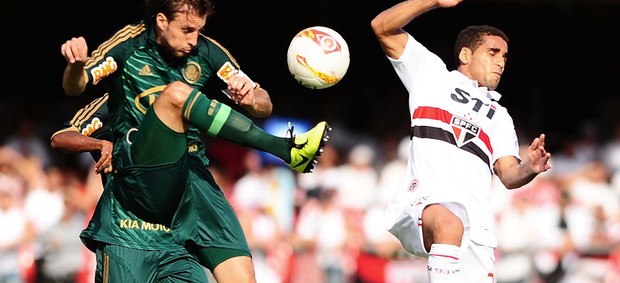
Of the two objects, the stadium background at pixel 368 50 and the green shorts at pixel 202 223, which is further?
the stadium background at pixel 368 50

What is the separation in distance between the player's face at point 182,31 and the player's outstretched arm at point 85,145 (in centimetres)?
72

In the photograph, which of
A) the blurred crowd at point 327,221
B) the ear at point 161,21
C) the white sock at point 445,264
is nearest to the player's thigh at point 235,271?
the white sock at point 445,264

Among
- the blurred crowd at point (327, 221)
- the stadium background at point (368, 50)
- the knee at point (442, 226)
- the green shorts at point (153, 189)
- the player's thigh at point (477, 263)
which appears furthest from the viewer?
the stadium background at point (368, 50)

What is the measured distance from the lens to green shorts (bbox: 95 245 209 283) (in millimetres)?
6527

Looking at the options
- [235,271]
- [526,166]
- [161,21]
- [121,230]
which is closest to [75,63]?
[161,21]

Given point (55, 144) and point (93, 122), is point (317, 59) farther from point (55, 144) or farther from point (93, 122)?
point (55, 144)

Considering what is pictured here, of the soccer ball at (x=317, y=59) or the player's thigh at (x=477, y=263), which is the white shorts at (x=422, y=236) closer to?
the player's thigh at (x=477, y=263)

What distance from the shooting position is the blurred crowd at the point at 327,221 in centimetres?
1298

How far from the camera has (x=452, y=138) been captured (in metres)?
7.38

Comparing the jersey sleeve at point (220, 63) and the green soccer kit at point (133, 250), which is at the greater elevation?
the jersey sleeve at point (220, 63)

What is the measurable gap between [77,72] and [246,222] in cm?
697

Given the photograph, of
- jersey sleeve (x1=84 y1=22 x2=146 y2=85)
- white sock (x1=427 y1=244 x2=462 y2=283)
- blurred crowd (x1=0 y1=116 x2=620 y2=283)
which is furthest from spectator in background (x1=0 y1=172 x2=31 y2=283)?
white sock (x1=427 y1=244 x2=462 y2=283)

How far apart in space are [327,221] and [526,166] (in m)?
6.16

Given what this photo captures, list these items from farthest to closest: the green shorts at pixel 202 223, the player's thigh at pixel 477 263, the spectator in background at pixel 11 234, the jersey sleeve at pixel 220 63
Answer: the spectator in background at pixel 11 234
the player's thigh at pixel 477 263
the jersey sleeve at pixel 220 63
the green shorts at pixel 202 223
